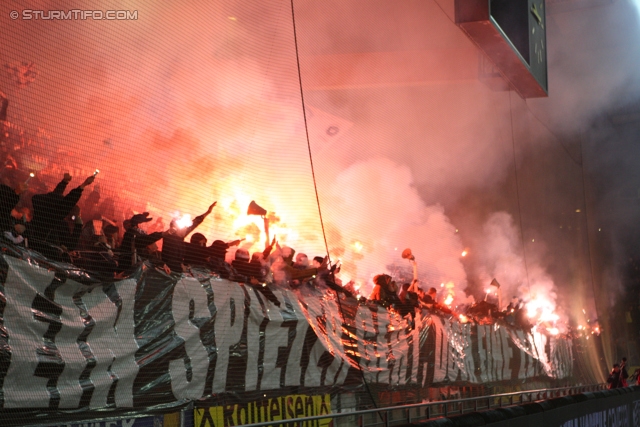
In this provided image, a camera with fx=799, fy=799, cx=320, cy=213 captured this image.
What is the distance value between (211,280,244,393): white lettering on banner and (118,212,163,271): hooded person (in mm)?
537

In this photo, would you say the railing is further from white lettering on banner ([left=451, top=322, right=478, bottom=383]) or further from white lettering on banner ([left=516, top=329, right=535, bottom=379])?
white lettering on banner ([left=516, top=329, right=535, bottom=379])

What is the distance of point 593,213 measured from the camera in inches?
907

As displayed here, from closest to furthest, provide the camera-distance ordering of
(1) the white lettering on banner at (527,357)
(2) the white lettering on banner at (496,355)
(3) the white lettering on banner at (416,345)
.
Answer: (3) the white lettering on banner at (416,345) < (2) the white lettering on banner at (496,355) < (1) the white lettering on banner at (527,357)

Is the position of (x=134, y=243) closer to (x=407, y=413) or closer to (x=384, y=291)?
(x=407, y=413)

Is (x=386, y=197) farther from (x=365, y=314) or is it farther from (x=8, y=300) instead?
(x=8, y=300)

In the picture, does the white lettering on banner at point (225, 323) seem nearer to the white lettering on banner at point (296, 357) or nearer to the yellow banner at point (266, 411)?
the yellow banner at point (266, 411)

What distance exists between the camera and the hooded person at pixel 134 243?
17.5ft

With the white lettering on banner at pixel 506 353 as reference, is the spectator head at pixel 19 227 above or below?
above

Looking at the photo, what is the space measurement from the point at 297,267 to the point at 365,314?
0.88 m

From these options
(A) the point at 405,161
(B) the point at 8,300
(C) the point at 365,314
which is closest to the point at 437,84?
(A) the point at 405,161

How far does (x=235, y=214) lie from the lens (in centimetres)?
745

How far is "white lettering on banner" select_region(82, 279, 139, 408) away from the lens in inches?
185
